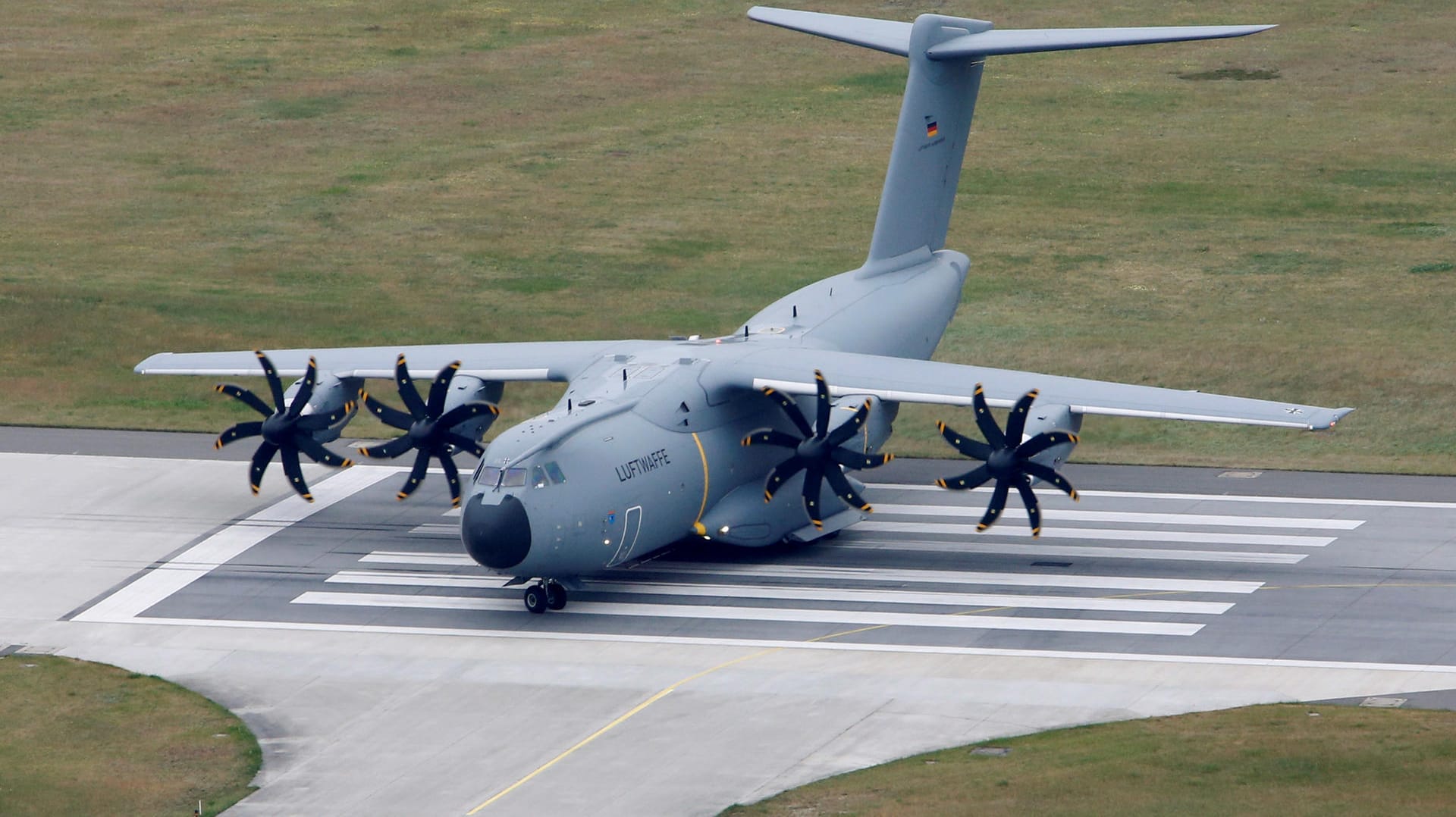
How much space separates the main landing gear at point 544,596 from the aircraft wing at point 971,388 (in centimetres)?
471

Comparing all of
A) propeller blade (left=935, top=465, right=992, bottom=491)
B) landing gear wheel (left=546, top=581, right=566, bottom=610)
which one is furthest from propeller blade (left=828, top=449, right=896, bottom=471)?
landing gear wheel (left=546, top=581, right=566, bottom=610)

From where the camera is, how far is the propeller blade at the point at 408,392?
116ft

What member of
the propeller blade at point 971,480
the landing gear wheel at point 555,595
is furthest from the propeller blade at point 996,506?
the landing gear wheel at point 555,595

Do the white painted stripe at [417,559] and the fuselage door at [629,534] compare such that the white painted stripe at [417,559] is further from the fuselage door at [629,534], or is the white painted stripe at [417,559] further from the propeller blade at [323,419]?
the fuselage door at [629,534]

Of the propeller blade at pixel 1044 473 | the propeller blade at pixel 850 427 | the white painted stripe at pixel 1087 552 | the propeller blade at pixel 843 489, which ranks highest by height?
the propeller blade at pixel 850 427

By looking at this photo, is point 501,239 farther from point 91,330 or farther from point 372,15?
point 372,15

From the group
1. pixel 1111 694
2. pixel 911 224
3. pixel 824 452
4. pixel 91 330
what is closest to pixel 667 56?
pixel 91 330

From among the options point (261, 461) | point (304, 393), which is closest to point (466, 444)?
point (304, 393)

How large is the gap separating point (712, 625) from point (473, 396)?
7.94 m

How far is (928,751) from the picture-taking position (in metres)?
26.7

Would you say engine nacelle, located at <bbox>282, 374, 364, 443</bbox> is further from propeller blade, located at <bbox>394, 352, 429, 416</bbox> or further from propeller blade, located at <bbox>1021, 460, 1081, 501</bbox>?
propeller blade, located at <bbox>1021, 460, 1081, 501</bbox>

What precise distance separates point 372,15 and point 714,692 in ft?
194

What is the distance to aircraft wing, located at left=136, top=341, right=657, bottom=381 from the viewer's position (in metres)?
37.3

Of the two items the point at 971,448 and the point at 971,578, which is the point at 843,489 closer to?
the point at 971,448
